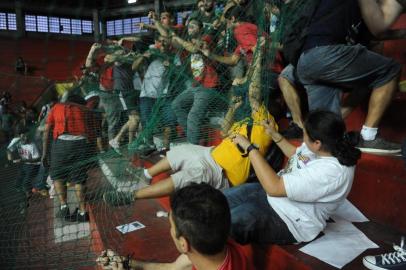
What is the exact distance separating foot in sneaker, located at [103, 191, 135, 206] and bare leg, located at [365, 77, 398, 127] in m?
1.49

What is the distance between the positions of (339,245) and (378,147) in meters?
0.60

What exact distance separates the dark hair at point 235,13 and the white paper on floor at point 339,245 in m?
1.68

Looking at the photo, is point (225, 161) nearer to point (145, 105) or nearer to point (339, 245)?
point (339, 245)

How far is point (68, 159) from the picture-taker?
2871mm

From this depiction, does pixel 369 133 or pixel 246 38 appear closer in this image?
pixel 369 133

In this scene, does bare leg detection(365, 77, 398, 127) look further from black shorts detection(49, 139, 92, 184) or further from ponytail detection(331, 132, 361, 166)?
black shorts detection(49, 139, 92, 184)

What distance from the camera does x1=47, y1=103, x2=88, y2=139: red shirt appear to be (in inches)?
120

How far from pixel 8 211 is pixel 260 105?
7.39ft

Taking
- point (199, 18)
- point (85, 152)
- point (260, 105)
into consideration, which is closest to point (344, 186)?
point (260, 105)

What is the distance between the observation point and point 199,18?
274 centimetres

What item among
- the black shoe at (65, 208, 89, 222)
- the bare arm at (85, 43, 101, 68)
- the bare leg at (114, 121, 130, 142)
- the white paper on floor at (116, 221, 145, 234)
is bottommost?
the black shoe at (65, 208, 89, 222)

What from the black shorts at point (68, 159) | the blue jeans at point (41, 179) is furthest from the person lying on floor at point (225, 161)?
the blue jeans at point (41, 179)

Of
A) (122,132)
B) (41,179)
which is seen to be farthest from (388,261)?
(41,179)

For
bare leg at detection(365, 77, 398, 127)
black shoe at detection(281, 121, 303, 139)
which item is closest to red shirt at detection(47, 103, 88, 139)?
black shoe at detection(281, 121, 303, 139)
